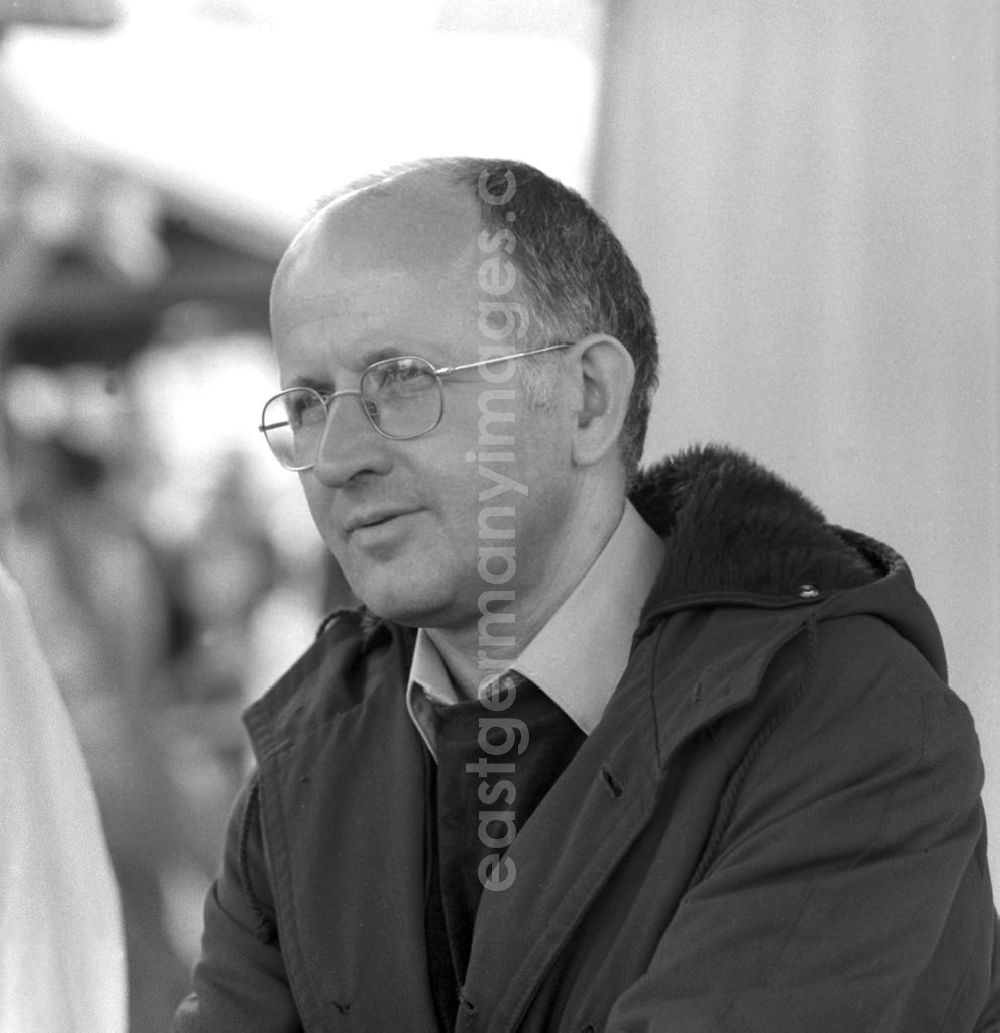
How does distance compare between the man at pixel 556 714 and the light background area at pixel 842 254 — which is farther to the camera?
the light background area at pixel 842 254

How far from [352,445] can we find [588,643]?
35 centimetres

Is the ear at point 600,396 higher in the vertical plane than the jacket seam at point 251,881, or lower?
higher

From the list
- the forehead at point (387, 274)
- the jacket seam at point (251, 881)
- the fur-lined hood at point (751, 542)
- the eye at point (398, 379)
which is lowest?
the jacket seam at point (251, 881)

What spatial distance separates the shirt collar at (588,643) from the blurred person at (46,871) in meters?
0.40

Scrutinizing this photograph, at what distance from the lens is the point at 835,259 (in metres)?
2.26

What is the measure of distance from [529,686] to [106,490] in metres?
4.27

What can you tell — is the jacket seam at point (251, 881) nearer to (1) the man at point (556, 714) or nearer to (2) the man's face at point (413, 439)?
(1) the man at point (556, 714)

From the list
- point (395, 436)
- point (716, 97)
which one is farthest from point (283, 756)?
point (716, 97)

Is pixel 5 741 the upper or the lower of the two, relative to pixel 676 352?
lower

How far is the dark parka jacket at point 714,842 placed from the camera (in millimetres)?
1457

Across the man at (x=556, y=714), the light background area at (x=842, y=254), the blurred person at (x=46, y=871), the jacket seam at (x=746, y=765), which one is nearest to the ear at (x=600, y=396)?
the man at (x=556, y=714)

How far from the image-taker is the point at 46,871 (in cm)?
163

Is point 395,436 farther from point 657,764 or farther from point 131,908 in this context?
point 131,908

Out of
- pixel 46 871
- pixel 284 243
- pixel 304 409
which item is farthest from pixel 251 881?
pixel 284 243
